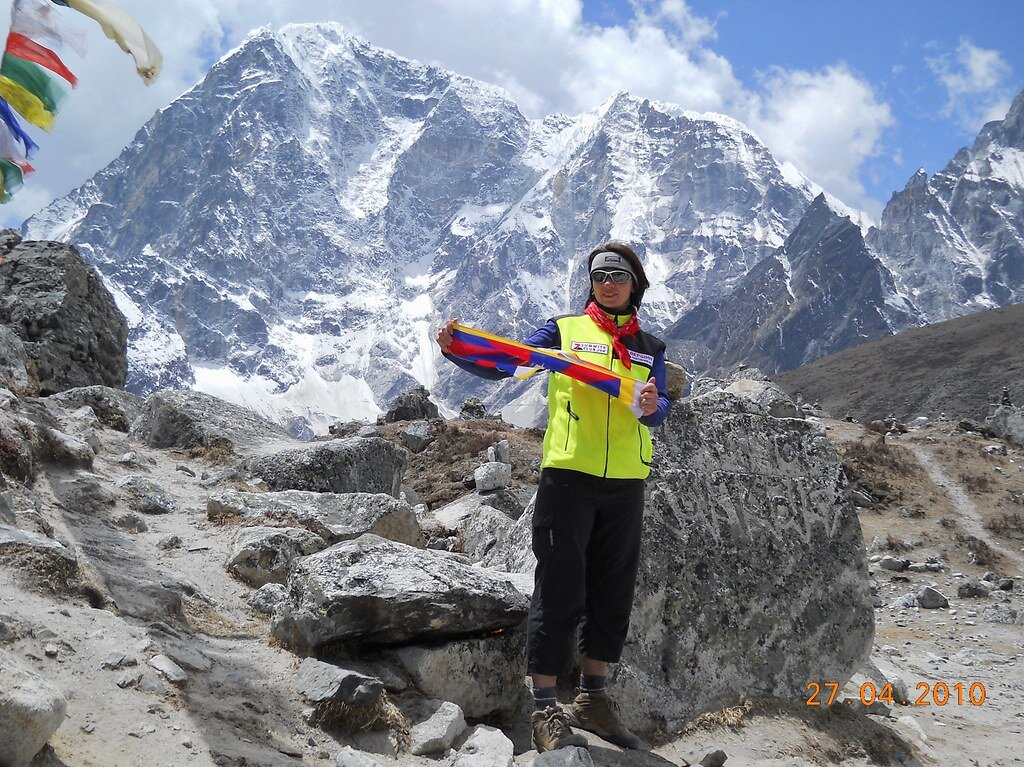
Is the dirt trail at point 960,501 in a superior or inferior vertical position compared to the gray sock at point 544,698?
superior

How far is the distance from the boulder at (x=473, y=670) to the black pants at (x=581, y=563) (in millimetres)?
519

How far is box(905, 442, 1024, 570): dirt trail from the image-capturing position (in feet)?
54.5

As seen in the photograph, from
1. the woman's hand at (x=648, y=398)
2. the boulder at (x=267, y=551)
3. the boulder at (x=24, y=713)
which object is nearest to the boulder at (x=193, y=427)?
the boulder at (x=267, y=551)

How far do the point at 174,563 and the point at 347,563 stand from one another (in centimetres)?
198

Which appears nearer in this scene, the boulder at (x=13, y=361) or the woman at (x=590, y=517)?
Result: the woman at (x=590, y=517)

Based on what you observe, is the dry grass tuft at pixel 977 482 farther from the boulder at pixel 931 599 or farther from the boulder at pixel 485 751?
the boulder at pixel 485 751

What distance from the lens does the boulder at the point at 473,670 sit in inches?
181

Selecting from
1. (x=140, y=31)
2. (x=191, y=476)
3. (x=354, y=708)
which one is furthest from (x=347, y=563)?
(x=191, y=476)

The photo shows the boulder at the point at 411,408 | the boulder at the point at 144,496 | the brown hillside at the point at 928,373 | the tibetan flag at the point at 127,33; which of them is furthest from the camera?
the brown hillside at the point at 928,373

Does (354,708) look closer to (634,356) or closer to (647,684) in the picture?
(647,684)

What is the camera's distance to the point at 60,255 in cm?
1667

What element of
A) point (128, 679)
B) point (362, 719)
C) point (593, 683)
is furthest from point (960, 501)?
point (128, 679)

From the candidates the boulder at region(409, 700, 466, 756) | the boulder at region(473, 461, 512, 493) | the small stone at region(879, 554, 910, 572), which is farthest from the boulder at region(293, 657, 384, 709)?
the small stone at region(879, 554, 910, 572)

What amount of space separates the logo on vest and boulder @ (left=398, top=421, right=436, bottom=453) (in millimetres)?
16456
